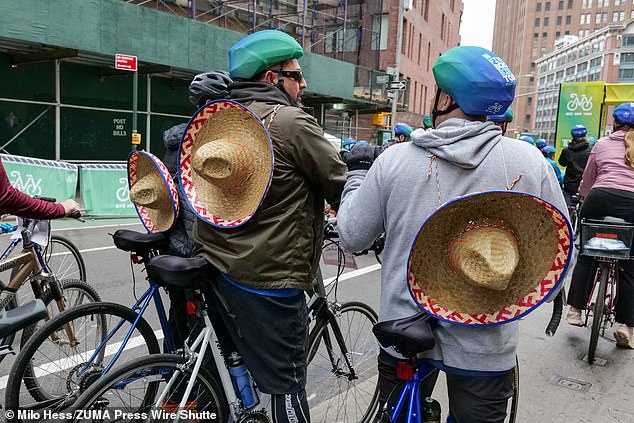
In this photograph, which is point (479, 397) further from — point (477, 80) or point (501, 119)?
point (501, 119)

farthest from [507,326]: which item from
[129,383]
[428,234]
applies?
[129,383]

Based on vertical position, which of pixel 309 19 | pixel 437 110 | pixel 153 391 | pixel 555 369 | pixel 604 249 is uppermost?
pixel 309 19

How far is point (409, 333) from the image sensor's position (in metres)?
1.96

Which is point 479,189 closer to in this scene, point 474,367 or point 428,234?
point 428,234

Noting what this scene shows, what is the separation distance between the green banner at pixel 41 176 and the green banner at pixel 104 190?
24cm

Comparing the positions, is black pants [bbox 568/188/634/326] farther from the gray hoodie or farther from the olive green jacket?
the olive green jacket

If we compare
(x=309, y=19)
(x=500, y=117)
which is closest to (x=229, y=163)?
(x=500, y=117)

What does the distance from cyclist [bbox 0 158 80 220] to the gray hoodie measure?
1.84 meters

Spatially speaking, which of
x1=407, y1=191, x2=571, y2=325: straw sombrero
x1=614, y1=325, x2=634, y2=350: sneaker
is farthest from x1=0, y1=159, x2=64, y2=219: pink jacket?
x1=614, y1=325, x2=634, y2=350: sneaker

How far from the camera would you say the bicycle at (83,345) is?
2766mm

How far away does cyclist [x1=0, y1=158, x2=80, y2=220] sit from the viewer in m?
2.80

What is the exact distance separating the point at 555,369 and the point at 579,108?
13334 mm

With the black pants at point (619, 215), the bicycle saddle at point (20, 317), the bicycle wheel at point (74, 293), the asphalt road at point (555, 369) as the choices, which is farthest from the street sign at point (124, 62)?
the bicycle saddle at point (20, 317)

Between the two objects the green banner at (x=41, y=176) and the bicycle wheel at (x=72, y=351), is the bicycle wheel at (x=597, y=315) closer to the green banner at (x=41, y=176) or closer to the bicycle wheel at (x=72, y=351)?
the bicycle wheel at (x=72, y=351)
